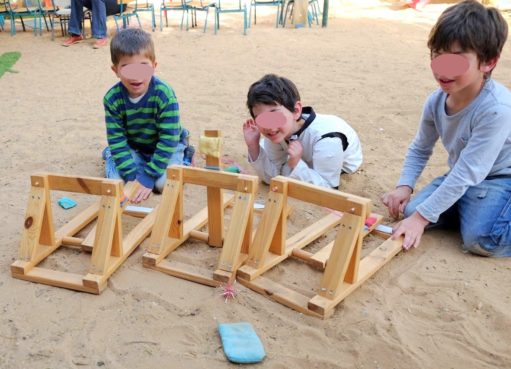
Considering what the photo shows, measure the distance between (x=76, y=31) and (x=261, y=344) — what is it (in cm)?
755

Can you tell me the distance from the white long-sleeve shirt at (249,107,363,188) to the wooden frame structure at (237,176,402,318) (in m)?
0.53

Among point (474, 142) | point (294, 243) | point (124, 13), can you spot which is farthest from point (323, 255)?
point (124, 13)

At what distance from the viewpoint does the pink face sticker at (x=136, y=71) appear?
3.07 metres

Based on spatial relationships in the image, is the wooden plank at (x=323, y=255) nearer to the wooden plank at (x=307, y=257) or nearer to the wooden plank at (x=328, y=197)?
the wooden plank at (x=307, y=257)

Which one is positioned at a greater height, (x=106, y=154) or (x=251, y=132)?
(x=251, y=132)

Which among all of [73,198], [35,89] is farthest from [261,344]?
[35,89]

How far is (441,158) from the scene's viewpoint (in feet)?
12.4

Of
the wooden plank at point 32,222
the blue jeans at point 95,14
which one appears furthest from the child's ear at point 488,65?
the blue jeans at point 95,14

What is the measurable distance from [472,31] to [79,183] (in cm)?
180

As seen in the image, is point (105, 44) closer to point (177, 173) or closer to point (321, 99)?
point (321, 99)

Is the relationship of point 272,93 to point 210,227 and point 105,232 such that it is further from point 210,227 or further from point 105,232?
point 105,232

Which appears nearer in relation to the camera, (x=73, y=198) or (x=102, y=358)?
(x=102, y=358)

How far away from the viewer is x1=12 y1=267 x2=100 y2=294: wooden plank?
2350 mm

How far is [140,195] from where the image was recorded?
3.25 meters
